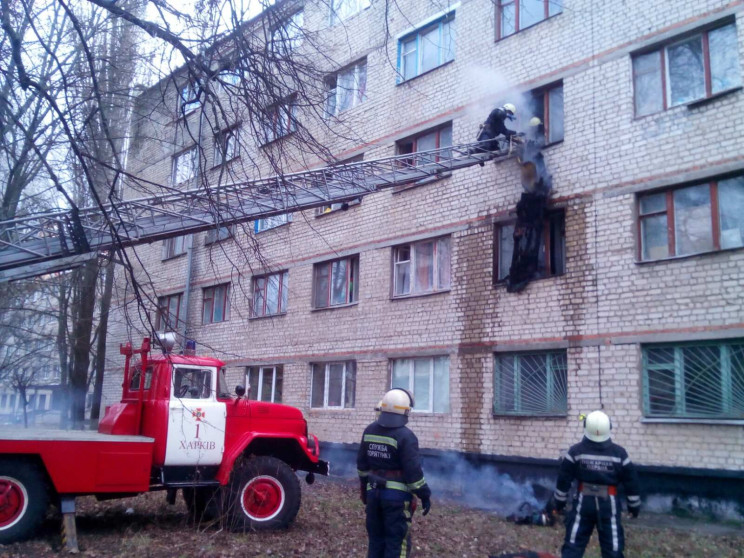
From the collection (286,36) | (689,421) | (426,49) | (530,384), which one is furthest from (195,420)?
(426,49)

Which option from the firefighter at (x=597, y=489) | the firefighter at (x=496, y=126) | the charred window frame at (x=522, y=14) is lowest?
the firefighter at (x=597, y=489)

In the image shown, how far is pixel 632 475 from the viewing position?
233 inches

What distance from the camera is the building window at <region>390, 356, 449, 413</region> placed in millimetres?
13570

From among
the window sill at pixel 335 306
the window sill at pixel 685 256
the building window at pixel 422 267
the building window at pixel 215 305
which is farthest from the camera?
the building window at pixel 215 305

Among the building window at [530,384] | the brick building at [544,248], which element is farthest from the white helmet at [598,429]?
the building window at [530,384]

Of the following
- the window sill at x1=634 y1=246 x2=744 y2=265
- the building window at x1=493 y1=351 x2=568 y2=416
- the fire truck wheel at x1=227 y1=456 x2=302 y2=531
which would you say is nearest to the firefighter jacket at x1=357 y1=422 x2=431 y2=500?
the fire truck wheel at x1=227 y1=456 x2=302 y2=531

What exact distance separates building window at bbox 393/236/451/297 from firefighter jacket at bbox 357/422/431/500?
26.6 feet

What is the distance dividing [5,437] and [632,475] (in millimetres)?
6537

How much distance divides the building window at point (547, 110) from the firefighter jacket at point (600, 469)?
7.76m

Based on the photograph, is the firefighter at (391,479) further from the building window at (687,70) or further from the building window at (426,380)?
the building window at (687,70)

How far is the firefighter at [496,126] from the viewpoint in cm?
1247

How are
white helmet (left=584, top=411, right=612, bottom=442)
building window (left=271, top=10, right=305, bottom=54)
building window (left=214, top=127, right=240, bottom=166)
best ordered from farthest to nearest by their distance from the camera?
white helmet (left=584, top=411, right=612, bottom=442) < building window (left=214, top=127, right=240, bottom=166) < building window (left=271, top=10, right=305, bottom=54)

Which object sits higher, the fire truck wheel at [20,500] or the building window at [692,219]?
the building window at [692,219]

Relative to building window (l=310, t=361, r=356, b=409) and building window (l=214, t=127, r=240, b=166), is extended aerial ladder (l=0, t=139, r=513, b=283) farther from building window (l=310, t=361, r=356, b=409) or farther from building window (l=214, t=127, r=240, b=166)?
building window (l=310, t=361, r=356, b=409)
